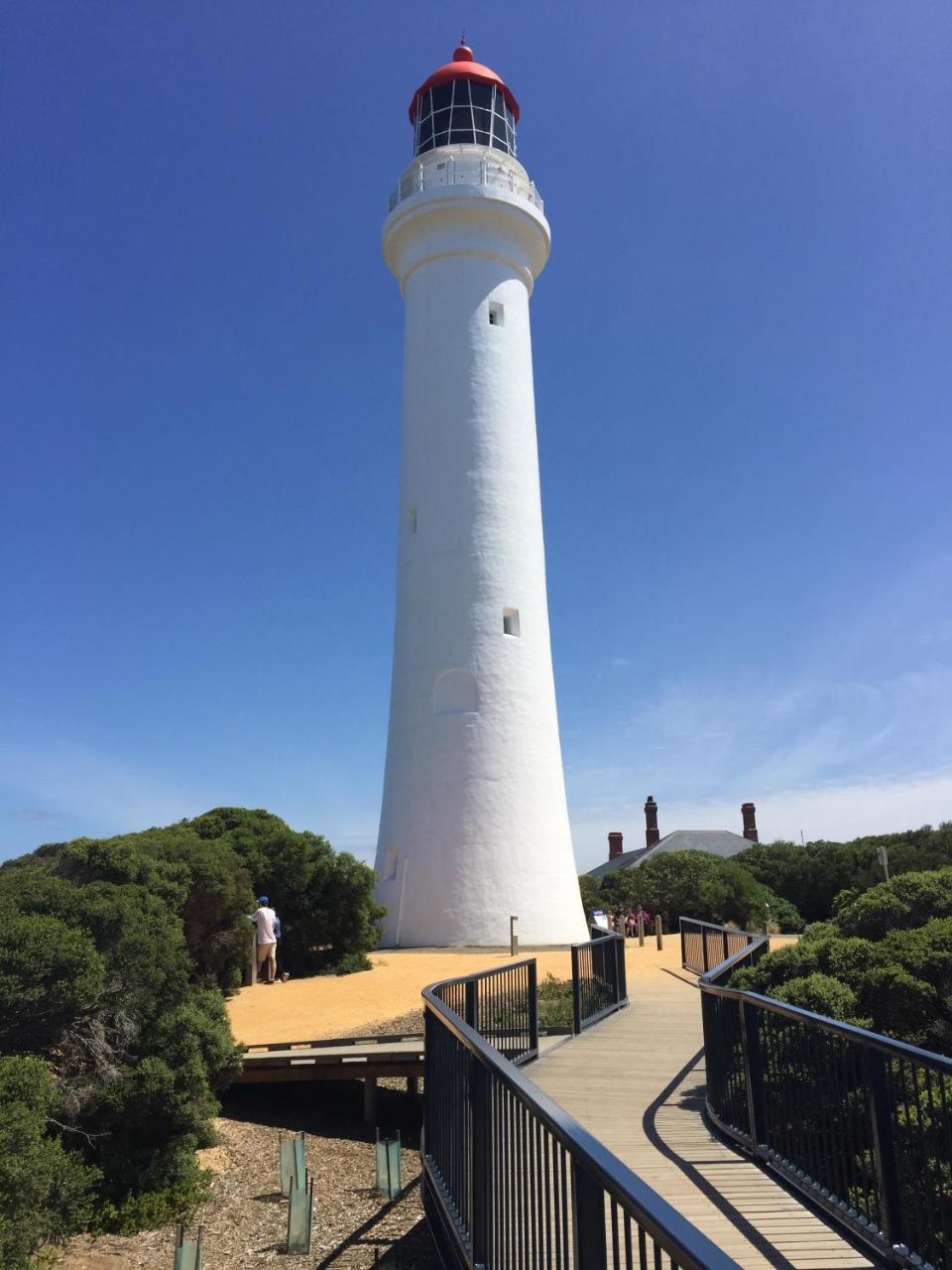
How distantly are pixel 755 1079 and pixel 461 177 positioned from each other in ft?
72.3

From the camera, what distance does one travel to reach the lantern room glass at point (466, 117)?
977 inches

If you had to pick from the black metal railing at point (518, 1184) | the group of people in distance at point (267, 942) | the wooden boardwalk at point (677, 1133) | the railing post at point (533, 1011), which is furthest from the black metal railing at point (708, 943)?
the group of people in distance at point (267, 942)

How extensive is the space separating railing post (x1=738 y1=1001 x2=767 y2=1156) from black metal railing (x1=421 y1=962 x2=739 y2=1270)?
152 centimetres

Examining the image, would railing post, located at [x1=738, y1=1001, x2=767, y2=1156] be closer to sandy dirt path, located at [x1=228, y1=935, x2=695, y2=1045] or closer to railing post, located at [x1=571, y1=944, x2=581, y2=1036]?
railing post, located at [x1=571, y1=944, x2=581, y2=1036]

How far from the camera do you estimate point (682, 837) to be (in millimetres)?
47906

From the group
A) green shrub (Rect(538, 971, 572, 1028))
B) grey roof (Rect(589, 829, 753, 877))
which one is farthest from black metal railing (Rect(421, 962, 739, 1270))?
grey roof (Rect(589, 829, 753, 877))

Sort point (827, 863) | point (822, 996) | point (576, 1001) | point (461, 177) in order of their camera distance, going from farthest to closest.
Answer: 1. point (827, 863)
2. point (461, 177)
3. point (576, 1001)
4. point (822, 996)

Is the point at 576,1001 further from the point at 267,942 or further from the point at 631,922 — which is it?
the point at 631,922

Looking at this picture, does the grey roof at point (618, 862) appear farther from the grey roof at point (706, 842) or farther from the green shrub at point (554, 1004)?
the green shrub at point (554, 1004)

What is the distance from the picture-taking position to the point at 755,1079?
6.14 meters

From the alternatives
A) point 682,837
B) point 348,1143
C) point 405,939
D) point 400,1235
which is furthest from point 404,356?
point 682,837

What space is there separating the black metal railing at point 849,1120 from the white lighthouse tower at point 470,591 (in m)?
13.4

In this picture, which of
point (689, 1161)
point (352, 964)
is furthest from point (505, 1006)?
point (352, 964)

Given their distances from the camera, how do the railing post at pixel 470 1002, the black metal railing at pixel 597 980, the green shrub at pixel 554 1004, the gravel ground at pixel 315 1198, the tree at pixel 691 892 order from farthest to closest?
the tree at pixel 691 892, the green shrub at pixel 554 1004, the black metal railing at pixel 597 980, the railing post at pixel 470 1002, the gravel ground at pixel 315 1198
